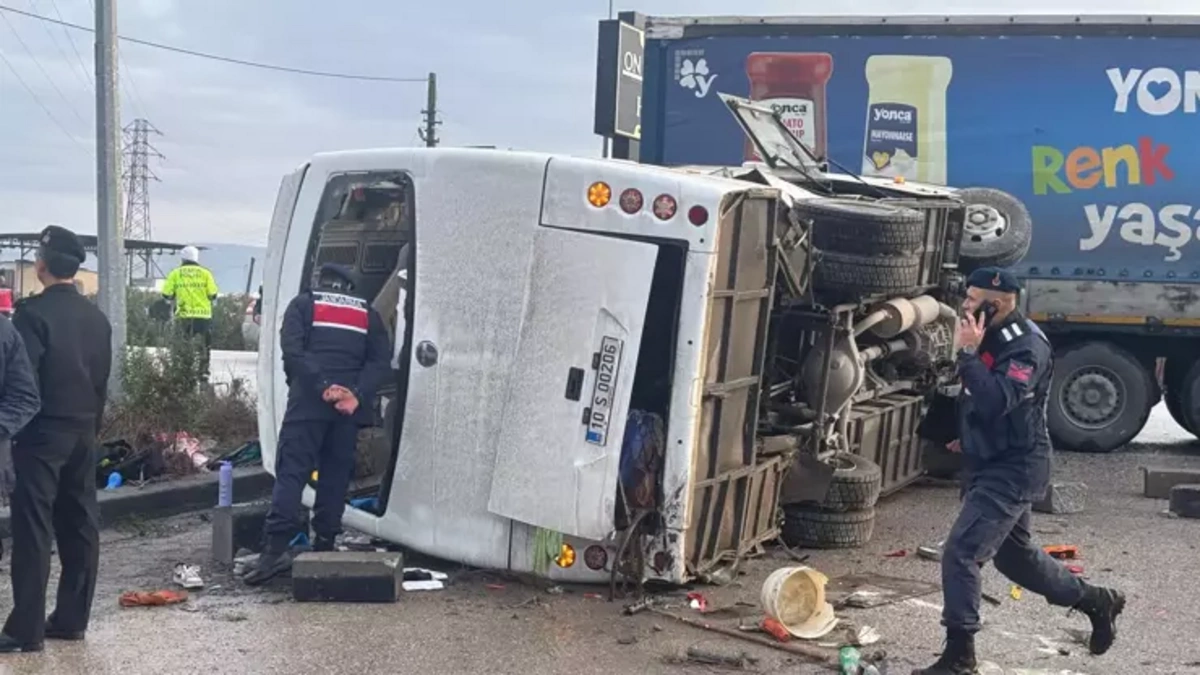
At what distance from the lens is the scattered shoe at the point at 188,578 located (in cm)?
622

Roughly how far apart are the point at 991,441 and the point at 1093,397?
6.64 m

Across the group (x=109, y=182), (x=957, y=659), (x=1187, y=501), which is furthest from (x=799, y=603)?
(x=109, y=182)

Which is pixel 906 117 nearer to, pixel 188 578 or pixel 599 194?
pixel 599 194

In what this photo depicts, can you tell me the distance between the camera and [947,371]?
921 cm

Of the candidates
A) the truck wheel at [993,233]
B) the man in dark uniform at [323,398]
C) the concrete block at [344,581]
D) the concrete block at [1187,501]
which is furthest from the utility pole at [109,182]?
the concrete block at [1187,501]

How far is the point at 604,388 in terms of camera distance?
5840 mm

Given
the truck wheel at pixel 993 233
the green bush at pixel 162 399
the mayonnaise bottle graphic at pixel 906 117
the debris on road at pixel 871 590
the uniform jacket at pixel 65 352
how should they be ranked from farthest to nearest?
the mayonnaise bottle graphic at pixel 906 117 → the truck wheel at pixel 993 233 → the green bush at pixel 162 399 → the debris on road at pixel 871 590 → the uniform jacket at pixel 65 352

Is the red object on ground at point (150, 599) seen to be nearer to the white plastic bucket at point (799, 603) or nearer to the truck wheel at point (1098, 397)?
the white plastic bucket at point (799, 603)

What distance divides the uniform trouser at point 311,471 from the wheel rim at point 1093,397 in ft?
23.1

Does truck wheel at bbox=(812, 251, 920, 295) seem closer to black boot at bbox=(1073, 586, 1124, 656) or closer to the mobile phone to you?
the mobile phone

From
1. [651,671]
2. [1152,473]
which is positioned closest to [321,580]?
[651,671]

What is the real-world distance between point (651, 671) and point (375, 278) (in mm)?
2825

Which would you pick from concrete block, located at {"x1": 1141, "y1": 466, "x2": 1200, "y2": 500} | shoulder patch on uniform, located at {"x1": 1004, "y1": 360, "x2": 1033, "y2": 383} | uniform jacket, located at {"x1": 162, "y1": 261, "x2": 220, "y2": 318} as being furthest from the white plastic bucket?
uniform jacket, located at {"x1": 162, "y1": 261, "x2": 220, "y2": 318}

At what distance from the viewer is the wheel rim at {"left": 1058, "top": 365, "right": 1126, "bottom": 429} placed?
37.0 ft
